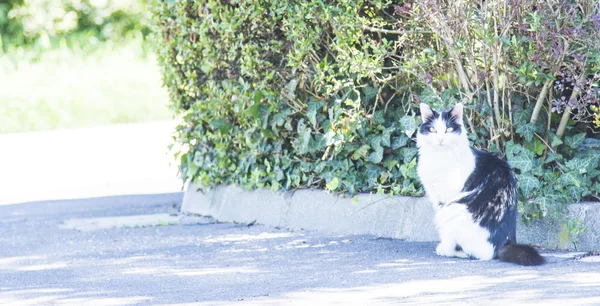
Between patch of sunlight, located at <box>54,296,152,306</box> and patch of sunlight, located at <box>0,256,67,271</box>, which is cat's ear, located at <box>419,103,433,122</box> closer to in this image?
patch of sunlight, located at <box>54,296,152,306</box>

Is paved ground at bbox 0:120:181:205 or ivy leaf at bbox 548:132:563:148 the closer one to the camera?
ivy leaf at bbox 548:132:563:148

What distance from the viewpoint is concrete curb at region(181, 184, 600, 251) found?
6.87 metres

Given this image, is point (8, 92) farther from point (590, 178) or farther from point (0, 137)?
point (590, 178)

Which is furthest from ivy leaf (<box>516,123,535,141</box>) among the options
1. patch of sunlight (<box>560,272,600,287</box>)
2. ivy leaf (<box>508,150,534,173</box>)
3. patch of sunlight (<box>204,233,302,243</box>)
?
patch of sunlight (<box>204,233,302,243</box>)

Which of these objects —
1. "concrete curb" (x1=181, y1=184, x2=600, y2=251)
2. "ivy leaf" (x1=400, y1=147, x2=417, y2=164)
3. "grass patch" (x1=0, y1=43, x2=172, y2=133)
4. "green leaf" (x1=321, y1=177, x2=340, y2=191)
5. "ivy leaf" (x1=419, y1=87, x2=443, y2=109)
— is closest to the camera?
"concrete curb" (x1=181, y1=184, x2=600, y2=251)

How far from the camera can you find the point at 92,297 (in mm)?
6105

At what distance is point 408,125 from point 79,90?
1298 cm

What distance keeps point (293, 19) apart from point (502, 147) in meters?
2.02

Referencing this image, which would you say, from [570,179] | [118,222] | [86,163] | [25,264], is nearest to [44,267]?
[25,264]

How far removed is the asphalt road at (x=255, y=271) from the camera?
18.6 feet

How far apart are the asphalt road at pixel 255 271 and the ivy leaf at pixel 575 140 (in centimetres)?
100

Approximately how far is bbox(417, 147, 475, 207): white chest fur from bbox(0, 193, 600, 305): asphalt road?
0.46 m

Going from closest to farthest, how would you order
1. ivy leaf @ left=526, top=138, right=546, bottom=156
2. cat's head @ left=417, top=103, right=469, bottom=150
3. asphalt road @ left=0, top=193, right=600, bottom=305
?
asphalt road @ left=0, top=193, right=600, bottom=305
cat's head @ left=417, top=103, right=469, bottom=150
ivy leaf @ left=526, top=138, right=546, bottom=156

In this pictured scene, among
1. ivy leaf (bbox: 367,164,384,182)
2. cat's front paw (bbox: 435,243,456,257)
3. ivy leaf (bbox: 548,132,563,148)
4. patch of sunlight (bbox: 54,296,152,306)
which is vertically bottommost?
patch of sunlight (bbox: 54,296,152,306)
